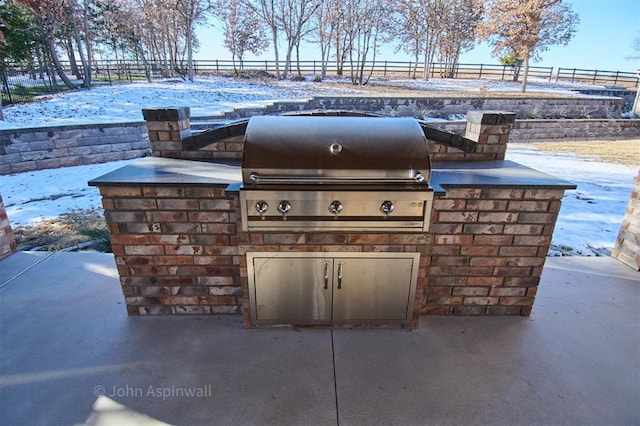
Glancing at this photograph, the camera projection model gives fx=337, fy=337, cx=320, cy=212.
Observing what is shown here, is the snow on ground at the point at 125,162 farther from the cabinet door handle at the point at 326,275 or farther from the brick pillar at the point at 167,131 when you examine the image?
the cabinet door handle at the point at 326,275

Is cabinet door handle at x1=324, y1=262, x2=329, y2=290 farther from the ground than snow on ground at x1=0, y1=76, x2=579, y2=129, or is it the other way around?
snow on ground at x1=0, y1=76, x2=579, y2=129

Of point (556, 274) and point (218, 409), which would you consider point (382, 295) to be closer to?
point (218, 409)

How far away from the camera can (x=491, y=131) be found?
8.29ft

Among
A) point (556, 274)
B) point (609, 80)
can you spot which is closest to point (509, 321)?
point (556, 274)

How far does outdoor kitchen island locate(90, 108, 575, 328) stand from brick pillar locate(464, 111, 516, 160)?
34 cm

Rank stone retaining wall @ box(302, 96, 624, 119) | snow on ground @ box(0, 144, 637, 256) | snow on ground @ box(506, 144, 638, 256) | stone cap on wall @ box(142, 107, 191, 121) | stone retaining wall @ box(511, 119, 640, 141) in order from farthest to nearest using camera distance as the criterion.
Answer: stone retaining wall @ box(302, 96, 624, 119) < stone retaining wall @ box(511, 119, 640, 141) < snow on ground @ box(0, 144, 637, 256) < snow on ground @ box(506, 144, 638, 256) < stone cap on wall @ box(142, 107, 191, 121)

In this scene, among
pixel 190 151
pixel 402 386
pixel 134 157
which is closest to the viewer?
pixel 402 386

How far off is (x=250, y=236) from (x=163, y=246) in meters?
0.63

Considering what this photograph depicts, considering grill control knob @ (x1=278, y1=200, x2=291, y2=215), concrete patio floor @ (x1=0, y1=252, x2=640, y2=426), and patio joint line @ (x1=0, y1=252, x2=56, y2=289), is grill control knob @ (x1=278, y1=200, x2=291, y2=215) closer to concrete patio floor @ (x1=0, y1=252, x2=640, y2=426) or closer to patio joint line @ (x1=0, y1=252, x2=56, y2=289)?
→ concrete patio floor @ (x1=0, y1=252, x2=640, y2=426)

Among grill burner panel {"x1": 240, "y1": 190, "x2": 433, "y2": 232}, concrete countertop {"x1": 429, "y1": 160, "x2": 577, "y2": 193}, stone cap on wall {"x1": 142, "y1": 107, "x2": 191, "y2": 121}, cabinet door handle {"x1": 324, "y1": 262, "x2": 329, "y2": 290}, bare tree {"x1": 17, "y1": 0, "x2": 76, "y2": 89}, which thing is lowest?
cabinet door handle {"x1": 324, "y1": 262, "x2": 329, "y2": 290}

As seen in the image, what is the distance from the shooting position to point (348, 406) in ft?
5.40

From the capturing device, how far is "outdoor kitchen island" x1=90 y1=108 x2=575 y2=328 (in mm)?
1953

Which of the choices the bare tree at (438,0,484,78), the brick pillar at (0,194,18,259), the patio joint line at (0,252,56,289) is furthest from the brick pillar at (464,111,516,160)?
the bare tree at (438,0,484,78)

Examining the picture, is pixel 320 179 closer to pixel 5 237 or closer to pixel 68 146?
pixel 5 237
